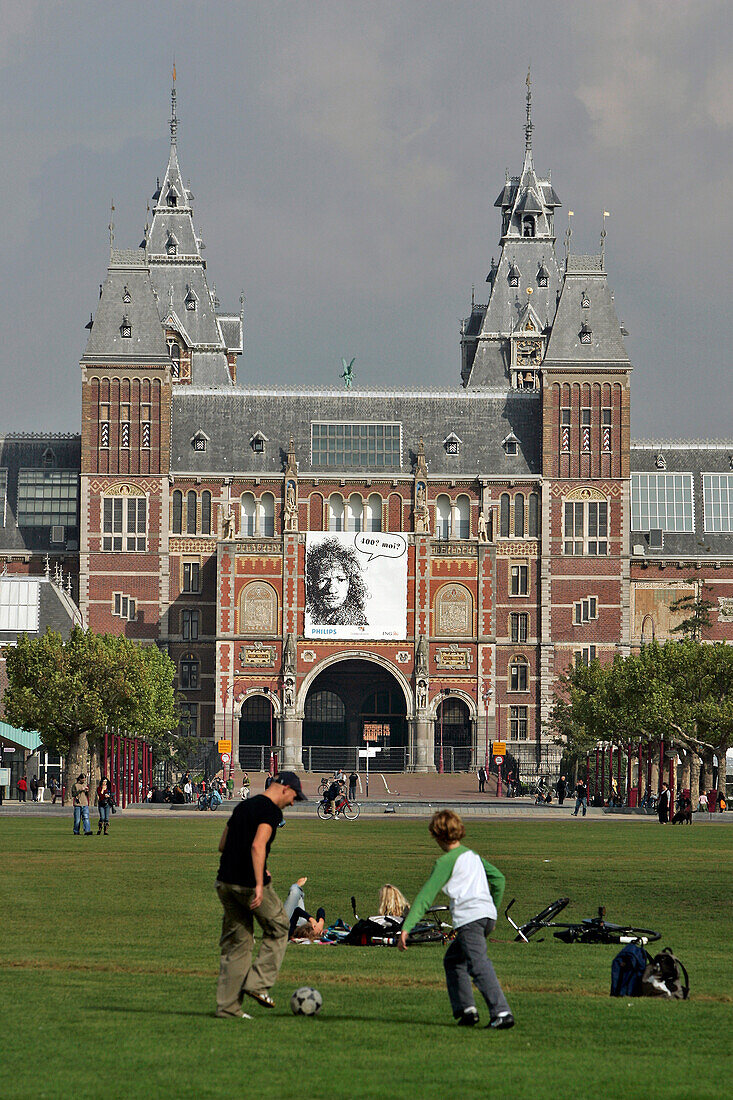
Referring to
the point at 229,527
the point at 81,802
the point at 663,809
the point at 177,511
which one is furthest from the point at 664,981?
the point at 177,511

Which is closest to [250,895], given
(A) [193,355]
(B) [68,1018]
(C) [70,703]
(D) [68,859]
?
(B) [68,1018]

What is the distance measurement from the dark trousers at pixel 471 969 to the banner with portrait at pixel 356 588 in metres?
99.1

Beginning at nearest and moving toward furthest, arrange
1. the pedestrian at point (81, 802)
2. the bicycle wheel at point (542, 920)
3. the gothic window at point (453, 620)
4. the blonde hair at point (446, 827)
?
the blonde hair at point (446, 827) < the bicycle wheel at point (542, 920) < the pedestrian at point (81, 802) < the gothic window at point (453, 620)

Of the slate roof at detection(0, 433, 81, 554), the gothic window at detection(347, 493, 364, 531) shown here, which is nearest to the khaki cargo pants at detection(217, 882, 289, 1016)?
the gothic window at detection(347, 493, 364, 531)

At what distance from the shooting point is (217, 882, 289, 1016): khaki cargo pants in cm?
1675

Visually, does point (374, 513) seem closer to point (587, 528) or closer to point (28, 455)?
point (587, 528)

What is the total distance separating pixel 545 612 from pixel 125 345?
107 ft

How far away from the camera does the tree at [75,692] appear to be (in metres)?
74.9

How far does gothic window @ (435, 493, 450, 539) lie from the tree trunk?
4480 cm

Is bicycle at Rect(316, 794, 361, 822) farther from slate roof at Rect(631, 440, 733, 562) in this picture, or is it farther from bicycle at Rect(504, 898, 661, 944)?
slate roof at Rect(631, 440, 733, 562)

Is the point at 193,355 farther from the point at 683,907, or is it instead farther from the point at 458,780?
the point at 683,907

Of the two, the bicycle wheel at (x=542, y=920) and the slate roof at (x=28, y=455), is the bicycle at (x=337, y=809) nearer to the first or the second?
the bicycle wheel at (x=542, y=920)

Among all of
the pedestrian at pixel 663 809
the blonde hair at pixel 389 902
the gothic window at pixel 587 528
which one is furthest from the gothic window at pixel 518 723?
the blonde hair at pixel 389 902

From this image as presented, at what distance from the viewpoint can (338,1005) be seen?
17812 mm
